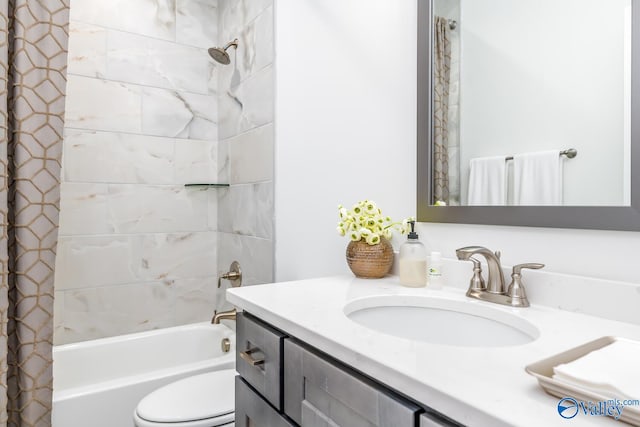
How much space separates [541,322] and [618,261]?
0.21m

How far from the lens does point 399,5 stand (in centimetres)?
128

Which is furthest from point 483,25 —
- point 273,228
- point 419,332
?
point 273,228

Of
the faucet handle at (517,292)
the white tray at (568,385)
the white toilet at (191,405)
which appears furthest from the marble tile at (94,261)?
the white tray at (568,385)

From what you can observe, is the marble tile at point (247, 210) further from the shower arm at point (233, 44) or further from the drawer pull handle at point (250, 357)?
the drawer pull handle at point (250, 357)

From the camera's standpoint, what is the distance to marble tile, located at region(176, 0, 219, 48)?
7.45 ft

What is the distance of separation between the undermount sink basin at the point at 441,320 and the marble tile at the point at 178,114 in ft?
5.62

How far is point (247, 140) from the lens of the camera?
2.03 meters

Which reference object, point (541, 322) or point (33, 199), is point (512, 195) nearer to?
point (541, 322)

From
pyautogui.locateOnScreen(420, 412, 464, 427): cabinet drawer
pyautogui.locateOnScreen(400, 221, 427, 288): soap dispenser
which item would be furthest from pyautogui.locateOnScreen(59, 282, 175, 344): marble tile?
pyautogui.locateOnScreen(420, 412, 464, 427): cabinet drawer

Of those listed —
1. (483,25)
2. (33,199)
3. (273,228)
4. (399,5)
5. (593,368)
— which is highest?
(399,5)

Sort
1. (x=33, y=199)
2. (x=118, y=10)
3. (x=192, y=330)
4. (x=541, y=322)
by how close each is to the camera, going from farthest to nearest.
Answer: (x=192, y=330)
(x=118, y=10)
(x=33, y=199)
(x=541, y=322)

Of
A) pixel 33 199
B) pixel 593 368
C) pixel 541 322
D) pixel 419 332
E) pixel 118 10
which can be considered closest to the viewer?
pixel 593 368

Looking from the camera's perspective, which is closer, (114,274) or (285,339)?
(285,339)

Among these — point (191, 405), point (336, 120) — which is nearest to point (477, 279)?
point (336, 120)
